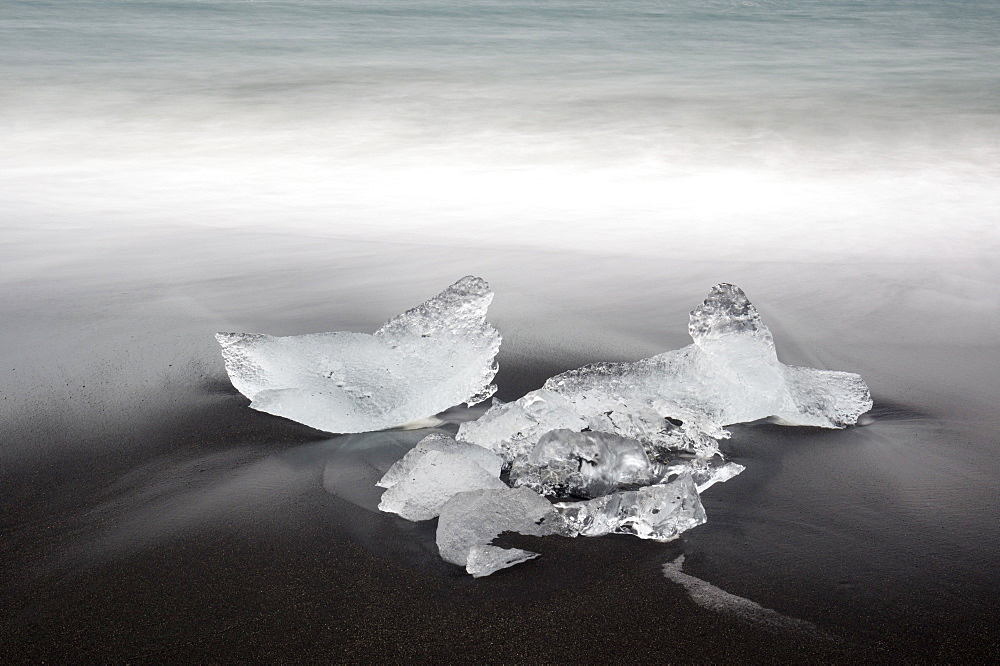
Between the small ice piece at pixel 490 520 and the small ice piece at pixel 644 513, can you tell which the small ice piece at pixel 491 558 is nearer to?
the small ice piece at pixel 490 520

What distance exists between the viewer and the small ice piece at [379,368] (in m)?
1.90

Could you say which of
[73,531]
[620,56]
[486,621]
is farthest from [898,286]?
[620,56]

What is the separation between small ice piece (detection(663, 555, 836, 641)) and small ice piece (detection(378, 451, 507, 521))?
1.17ft

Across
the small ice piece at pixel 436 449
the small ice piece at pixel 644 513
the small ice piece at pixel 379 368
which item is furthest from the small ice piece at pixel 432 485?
the small ice piece at pixel 379 368

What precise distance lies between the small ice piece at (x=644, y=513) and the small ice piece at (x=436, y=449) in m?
0.19

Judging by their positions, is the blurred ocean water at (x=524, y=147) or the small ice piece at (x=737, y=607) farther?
the blurred ocean water at (x=524, y=147)

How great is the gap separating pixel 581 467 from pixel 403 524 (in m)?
0.34

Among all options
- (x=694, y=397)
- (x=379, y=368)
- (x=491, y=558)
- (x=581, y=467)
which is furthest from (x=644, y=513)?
(x=379, y=368)

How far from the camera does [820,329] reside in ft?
9.20

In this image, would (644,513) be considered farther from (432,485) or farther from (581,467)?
(432,485)

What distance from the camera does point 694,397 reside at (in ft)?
6.54

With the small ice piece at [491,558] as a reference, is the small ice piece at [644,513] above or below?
above

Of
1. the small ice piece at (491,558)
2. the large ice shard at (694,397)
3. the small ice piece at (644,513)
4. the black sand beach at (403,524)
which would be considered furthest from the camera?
the large ice shard at (694,397)

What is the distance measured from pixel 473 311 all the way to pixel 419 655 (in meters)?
1.14
